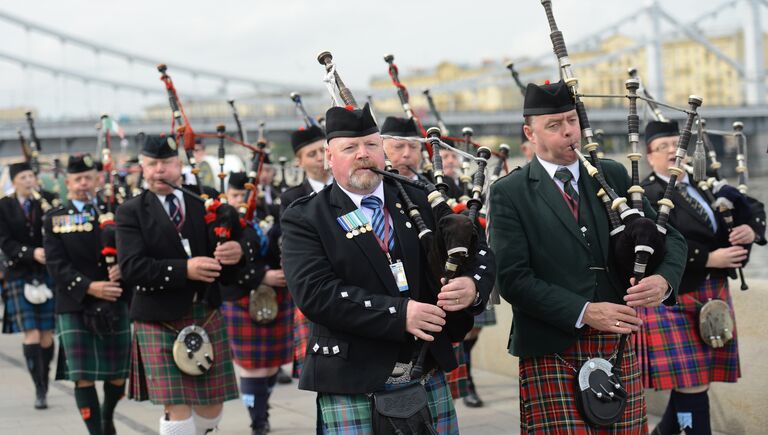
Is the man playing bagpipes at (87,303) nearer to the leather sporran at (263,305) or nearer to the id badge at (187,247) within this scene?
the leather sporran at (263,305)

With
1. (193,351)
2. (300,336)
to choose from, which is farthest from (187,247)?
(300,336)

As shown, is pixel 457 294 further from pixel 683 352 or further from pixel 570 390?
pixel 683 352

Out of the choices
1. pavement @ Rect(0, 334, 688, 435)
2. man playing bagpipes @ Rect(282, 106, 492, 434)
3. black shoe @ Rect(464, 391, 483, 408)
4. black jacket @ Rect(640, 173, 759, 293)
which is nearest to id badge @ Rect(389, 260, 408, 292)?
man playing bagpipes @ Rect(282, 106, 492, 434)

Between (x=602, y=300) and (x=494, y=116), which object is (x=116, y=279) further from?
(x=494, y=116)

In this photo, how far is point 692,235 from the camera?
16.3 feet

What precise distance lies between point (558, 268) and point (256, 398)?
3.25 m

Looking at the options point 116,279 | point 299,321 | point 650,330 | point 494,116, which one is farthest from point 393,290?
point 494,116

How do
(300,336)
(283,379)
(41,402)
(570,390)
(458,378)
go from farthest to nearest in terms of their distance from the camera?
(283,379) < (41,402) < (300,336) < (458,378) < (570,390)

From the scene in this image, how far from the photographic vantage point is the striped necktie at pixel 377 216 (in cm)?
340

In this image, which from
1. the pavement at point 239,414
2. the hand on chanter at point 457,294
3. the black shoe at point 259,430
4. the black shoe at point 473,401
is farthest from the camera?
the black shoe at point 473,401

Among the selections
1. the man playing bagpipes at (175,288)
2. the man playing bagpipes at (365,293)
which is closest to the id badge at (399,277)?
the man playing bagpipes at (365,293)

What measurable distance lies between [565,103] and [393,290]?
90cm

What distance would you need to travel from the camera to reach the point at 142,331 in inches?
202

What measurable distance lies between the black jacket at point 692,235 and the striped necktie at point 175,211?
2.21 meters
